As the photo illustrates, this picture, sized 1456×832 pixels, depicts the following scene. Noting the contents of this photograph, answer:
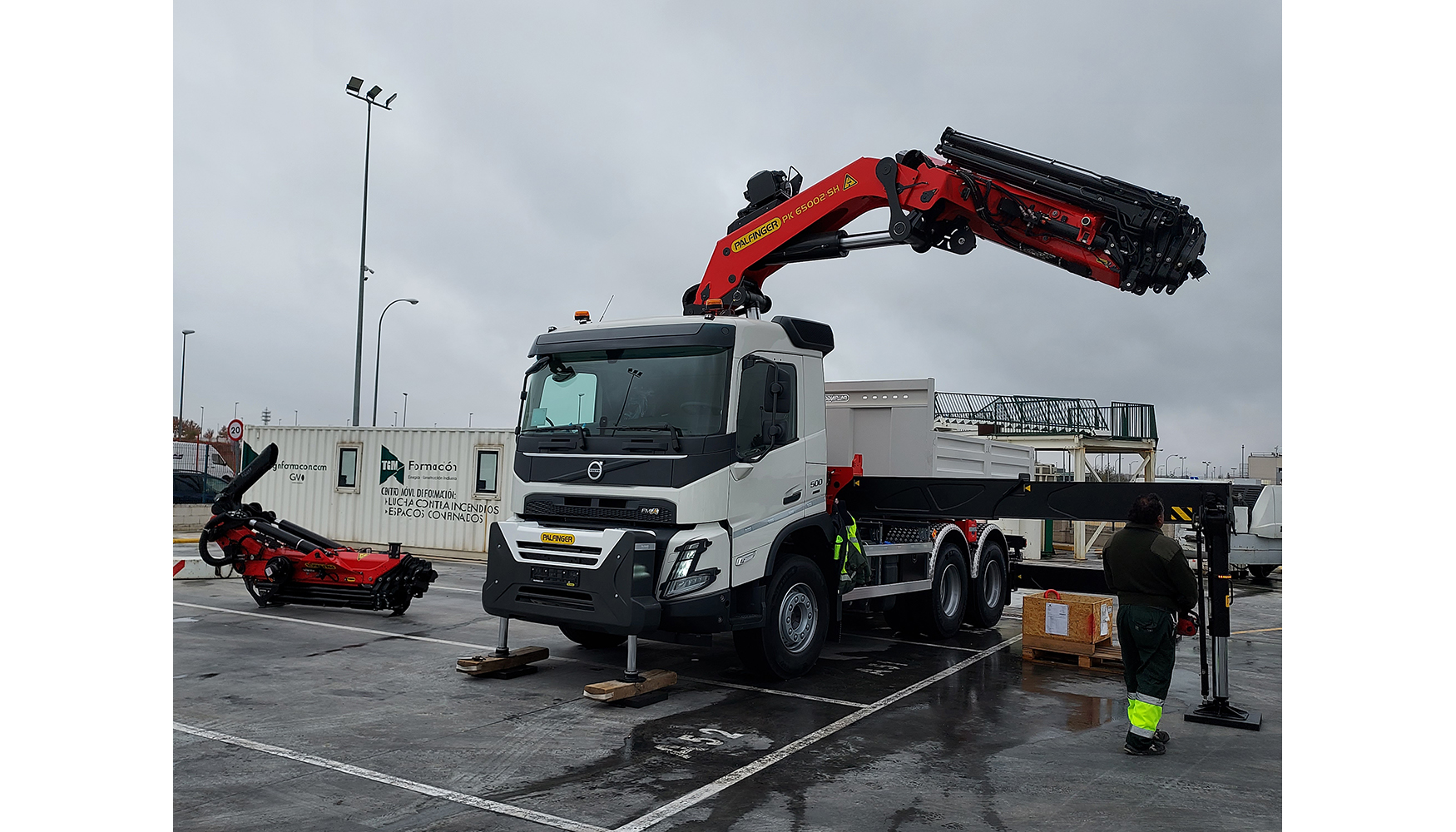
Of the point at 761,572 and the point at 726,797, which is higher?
the point at 761,572

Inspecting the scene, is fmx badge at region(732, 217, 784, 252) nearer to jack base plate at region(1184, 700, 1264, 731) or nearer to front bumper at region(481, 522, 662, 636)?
front bumper at region(481, 522, 662, 636)

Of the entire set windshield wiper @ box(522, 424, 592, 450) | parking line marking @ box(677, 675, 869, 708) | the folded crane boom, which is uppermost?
the folded crane boom

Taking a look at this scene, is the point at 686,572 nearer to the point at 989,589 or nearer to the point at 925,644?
the point at 925,644

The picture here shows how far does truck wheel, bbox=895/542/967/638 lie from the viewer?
10.7 metres

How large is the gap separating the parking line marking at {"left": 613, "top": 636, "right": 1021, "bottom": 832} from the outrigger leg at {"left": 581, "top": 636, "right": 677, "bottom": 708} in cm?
148

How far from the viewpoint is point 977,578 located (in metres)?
11.7

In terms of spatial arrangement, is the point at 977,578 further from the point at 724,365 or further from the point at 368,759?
the point at 368,759

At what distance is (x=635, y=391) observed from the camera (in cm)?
802

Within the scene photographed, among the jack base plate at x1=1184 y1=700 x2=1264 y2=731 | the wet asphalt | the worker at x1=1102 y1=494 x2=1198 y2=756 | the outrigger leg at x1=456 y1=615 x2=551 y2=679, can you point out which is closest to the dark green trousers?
the worker at x1=1102 y1=494 x2=1198 y2=756

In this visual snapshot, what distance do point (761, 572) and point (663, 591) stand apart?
3.10ft

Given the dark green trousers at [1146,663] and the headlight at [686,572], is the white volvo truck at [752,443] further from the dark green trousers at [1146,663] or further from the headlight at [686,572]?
the dark green trousers at [1146,663]

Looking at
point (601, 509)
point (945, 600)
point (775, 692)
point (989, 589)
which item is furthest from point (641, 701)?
point (989, 589)

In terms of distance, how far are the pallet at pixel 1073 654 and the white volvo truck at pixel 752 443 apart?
1.44 m

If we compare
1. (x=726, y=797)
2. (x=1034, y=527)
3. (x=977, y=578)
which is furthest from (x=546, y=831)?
(x=1034, y=527)
